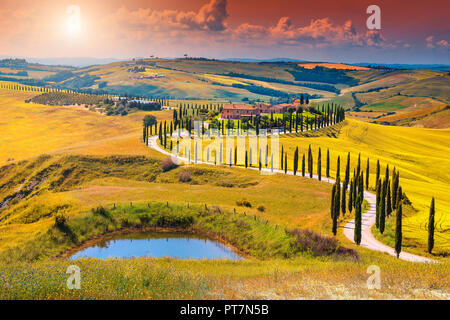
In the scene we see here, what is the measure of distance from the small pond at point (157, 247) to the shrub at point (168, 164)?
1590 inches

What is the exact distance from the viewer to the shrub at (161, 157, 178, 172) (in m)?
103

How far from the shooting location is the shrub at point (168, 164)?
337 ft

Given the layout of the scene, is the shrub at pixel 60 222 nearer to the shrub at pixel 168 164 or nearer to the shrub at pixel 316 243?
the shrub at pixel 316 243

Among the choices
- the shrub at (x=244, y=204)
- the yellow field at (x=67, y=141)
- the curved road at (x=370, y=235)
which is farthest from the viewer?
the yellow field at (x=67, y=141)

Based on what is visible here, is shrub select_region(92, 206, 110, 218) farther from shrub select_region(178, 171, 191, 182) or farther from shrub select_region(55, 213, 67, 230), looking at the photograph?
shrub select_region(178, 171, 191, 182)

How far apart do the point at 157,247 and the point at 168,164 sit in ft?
155

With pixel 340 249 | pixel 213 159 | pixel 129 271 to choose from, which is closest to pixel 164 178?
pixel 213 159

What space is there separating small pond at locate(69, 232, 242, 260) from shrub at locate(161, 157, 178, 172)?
40.4 meters

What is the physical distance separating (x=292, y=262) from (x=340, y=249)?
7837 millimetres

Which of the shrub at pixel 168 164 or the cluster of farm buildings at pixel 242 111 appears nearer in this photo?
the shrub at pixel 168 164

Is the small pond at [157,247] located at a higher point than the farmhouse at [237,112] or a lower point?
lower

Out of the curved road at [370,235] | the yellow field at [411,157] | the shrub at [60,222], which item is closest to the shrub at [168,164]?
the yellow field at [411,157]

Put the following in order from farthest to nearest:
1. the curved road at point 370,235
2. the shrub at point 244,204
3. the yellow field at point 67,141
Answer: the yellow field at point 67,141, the shrub at point 244,204, the curved road at point 370,235
